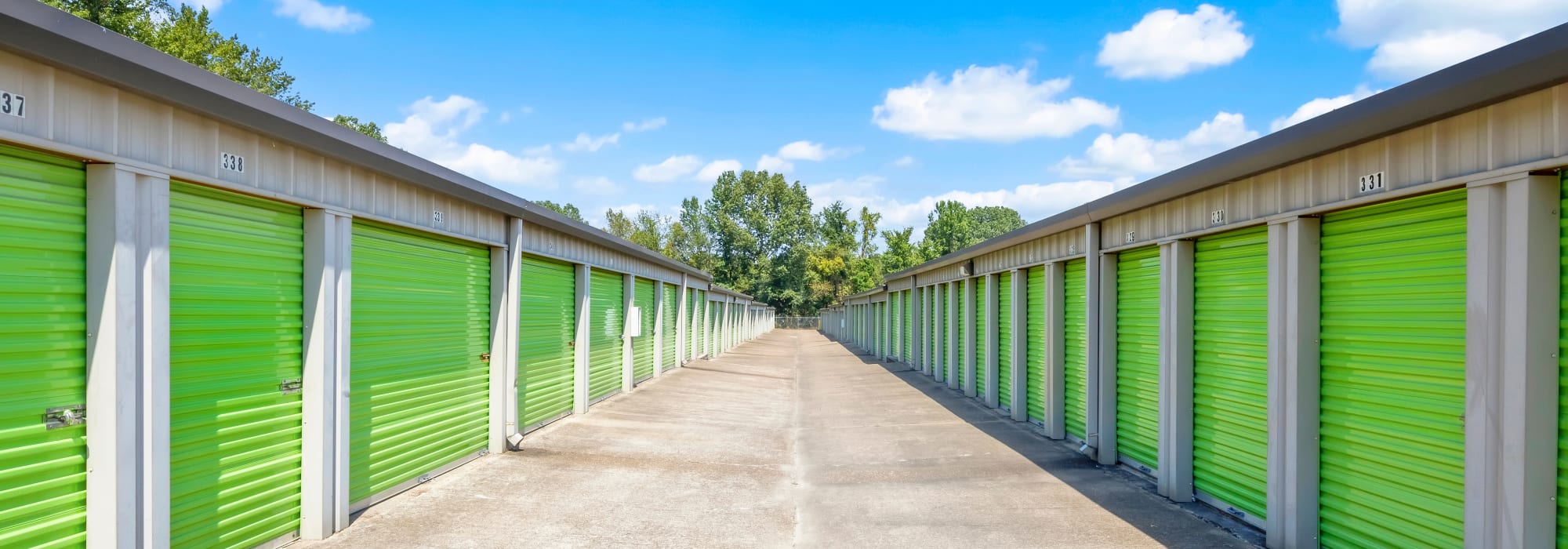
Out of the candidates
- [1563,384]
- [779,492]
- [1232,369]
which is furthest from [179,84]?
[1232,369]

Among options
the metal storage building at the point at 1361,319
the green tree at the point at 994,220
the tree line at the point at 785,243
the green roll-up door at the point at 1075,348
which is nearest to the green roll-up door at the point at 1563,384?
the metal storage building at the point at 1361,319

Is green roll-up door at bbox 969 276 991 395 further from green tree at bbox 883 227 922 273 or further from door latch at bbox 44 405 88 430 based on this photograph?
green tree at bbox 883 227 922 273

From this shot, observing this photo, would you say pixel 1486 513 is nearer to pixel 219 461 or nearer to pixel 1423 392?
pixel 1423 392

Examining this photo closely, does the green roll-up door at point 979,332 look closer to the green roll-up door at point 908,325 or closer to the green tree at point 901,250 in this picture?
the green roll-up door at point 908,325

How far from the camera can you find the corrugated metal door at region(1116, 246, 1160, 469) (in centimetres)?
879

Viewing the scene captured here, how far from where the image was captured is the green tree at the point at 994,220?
111250 millimetres

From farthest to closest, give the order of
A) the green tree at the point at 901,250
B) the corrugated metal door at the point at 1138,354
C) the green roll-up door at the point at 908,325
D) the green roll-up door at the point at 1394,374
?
the green tree at the point at 901,250 < the green roll-up door at the point at 908,325 < the corrugated metal door at the point at 1138,354 < the green roll-up door at the point at 1394,374

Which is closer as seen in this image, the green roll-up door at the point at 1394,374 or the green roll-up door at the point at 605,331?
the green roll-up door at the point at 1394,374

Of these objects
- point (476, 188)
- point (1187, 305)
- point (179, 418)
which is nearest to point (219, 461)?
point (179, 418)

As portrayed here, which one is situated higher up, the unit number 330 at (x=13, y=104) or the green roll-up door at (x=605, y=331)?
the unit number 330 at (x=13, y=104)

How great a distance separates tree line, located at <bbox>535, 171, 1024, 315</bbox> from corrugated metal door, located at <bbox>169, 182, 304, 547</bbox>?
229 feet

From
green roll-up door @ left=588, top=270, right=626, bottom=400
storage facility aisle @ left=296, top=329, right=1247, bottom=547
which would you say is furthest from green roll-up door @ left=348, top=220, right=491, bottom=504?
green roll-up door @ left=588, top=270, right=626, bottom=400

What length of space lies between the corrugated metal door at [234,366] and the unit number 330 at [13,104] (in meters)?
1.11

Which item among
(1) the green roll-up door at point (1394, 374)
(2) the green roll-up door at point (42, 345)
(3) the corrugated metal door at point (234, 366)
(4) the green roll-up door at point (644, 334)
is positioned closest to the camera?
(2) the green roll-up door at point (42, 345)
